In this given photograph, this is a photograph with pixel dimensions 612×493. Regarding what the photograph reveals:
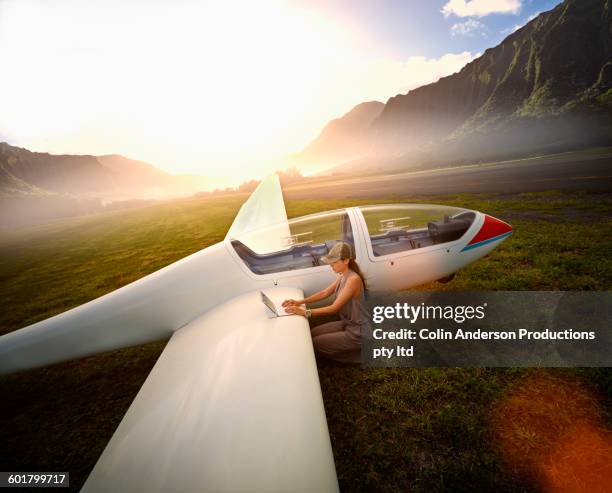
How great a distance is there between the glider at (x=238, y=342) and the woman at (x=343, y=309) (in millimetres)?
298

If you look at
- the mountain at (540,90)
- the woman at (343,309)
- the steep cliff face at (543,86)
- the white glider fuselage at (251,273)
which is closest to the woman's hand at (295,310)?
the woman at (343,309)

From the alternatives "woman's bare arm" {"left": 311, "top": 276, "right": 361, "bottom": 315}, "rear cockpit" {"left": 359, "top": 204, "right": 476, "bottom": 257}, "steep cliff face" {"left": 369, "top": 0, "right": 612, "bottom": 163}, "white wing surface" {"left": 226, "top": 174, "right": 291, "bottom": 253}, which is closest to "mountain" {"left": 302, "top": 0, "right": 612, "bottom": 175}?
"steep cliff face" {"left": 369, "top": 0, "right": 612, "bottom": 163}

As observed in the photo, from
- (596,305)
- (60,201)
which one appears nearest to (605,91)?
(596,305)

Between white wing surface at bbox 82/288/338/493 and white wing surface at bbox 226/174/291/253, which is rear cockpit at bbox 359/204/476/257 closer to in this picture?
white wing surface at bbox 226/174/291/253

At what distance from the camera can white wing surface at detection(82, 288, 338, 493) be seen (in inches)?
62.5

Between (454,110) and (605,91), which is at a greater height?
(454,110)

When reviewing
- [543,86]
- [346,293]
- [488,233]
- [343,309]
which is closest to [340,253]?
[346,293]

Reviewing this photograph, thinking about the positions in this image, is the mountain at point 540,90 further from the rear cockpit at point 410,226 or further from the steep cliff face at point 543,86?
the rear cockpit at point 410,226

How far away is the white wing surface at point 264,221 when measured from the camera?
4.09 m

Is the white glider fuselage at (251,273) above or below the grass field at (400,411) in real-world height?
above

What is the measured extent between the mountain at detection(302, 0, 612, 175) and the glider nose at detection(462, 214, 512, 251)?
334 feet

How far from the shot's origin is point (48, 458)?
121 inches

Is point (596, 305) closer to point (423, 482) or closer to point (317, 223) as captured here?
point (423, 482)

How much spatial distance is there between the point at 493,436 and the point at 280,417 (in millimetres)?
2233
